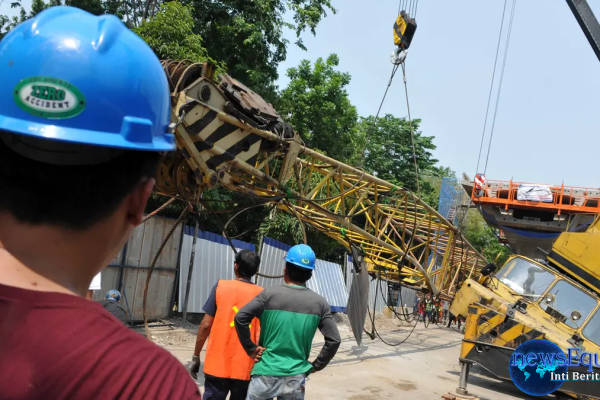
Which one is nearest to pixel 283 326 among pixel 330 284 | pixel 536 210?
pixel 330 284

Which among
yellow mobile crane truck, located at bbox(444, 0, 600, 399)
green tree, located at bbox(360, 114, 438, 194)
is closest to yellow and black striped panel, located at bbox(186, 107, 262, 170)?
yellow mobile crane truck, located at bbox(444, 0, 600, 399)

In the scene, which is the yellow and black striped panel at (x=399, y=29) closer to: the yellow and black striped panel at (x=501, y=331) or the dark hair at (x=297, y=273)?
the yellow and black striped panel at (x=501, y=331)

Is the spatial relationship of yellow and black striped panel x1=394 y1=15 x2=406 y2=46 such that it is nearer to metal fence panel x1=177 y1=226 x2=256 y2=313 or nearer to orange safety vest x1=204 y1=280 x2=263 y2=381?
metal fence panel x1=177 y1=226 x2=256 y2=313

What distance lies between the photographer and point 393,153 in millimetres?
30109

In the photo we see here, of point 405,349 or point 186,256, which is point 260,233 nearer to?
point 186,256

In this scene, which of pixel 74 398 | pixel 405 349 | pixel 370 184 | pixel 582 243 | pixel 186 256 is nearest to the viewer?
pixel 74 398

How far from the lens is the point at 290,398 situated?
153 inches

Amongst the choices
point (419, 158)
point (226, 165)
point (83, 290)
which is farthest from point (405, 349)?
point (419, 158)

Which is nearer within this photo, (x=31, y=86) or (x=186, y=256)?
(x=31, y=86)

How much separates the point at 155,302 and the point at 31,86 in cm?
A: 973

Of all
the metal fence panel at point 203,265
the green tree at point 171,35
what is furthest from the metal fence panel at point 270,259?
the green tree at point 171,35

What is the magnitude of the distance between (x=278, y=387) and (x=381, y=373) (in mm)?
6305

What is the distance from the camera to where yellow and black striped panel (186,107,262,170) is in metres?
4.82

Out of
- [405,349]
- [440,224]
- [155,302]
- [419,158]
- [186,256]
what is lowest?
[405,349]
